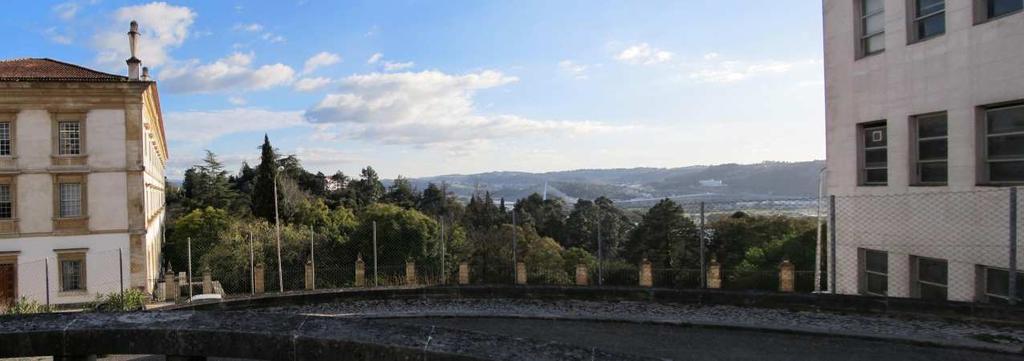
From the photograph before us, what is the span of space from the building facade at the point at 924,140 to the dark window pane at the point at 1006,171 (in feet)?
0.06

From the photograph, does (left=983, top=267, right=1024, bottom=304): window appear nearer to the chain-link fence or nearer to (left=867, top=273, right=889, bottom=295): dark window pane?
the chain-link fence

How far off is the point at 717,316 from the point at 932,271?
211 inches

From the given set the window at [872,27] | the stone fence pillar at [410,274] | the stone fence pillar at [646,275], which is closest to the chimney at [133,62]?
the stone fence pillar at [410,274]

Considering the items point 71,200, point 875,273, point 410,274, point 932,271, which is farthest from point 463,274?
point 71,200

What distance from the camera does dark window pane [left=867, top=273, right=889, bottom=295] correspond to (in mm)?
12664

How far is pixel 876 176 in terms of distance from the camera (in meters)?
13.1

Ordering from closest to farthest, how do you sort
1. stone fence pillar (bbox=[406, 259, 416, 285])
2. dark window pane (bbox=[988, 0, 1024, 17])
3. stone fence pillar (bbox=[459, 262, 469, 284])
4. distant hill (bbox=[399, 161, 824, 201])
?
dark window pane (bbox=[988, 0, 1024, 17])
stone fence pillar (bbox=[459, 262, 469, 284])
stone fence pillar (bbox=[406, 259, 416, 285])
distant hill (bbox=[399, 161, 824, 201])

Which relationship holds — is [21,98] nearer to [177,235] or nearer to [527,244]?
[177,235]

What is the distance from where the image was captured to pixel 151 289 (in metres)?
28.7

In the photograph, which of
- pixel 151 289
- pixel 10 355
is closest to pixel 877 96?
pixel 10 355

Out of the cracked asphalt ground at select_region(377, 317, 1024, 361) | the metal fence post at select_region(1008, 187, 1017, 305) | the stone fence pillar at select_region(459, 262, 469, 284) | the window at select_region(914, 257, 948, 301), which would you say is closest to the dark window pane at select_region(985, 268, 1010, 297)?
Result: the window at select_region(914, 257, 948, 301)

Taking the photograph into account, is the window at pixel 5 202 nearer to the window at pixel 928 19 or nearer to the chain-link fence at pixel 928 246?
the chain-link fence at pixel 928 246

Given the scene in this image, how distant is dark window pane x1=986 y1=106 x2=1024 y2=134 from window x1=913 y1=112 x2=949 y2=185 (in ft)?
2.74

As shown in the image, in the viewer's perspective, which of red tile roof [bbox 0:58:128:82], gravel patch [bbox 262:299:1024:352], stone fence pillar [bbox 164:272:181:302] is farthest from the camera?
red tile roof [bbox 0:58:128:82]
